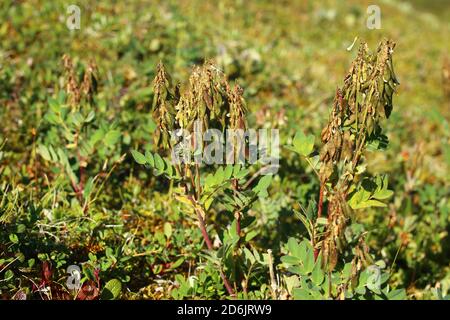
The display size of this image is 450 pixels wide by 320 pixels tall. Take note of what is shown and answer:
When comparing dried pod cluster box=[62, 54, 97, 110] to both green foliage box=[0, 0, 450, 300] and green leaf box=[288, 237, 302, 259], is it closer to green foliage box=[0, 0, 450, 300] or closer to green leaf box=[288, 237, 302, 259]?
green foliage box=[0, 0, 450, 300]

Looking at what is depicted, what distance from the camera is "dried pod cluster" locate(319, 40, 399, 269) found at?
9.35ft

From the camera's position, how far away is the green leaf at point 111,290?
11.3 ft

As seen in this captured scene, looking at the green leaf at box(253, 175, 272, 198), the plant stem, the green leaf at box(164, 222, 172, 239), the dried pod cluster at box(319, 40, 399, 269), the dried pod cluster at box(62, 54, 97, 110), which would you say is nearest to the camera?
the dried pod cluster at box(319, 40, 399, 269)

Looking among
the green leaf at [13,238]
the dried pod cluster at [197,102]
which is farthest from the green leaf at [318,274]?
the green leaf at [13,238]

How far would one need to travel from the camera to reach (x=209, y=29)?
8812 millimetres

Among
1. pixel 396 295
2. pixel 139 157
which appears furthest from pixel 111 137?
pixel 396 295

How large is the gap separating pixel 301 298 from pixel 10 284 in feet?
6.28

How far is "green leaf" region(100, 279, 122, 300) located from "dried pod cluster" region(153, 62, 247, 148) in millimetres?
1042

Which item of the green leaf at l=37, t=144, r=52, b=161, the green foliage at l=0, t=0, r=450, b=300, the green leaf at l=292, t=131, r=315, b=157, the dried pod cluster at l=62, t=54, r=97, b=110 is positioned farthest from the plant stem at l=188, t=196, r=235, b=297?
the green leaf at l=37, t=144, r=52, b=161

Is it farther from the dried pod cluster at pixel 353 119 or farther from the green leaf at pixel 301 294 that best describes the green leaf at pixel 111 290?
the dried pod cluster at pixel 353 119

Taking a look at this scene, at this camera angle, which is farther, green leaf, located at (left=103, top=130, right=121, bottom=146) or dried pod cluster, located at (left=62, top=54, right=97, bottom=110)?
green leaf, located at (left=103, top=130, right=121, bottom=146)

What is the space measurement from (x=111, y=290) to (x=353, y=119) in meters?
1.98

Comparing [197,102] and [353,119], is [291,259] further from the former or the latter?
[197,102]

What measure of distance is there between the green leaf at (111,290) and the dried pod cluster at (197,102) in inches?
41.0
